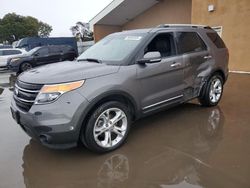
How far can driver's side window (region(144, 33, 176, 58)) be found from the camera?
433 centimetres

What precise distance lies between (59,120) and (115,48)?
5.92ft

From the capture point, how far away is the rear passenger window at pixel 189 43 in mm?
4762

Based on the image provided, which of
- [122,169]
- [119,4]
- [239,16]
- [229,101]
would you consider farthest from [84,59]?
[119,4]

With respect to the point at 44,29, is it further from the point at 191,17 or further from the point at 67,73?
the point at 67,73

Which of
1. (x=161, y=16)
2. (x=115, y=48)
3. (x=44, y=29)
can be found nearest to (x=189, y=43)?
(x=115, y=48)

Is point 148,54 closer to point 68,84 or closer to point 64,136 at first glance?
point 68,84

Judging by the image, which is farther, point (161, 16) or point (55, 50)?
point (55, 50)

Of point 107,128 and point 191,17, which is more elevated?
point 191,17

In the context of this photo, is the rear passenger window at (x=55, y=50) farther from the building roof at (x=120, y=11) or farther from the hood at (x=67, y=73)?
the hood at (x=67, y=73)

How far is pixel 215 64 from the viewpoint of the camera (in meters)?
5.42

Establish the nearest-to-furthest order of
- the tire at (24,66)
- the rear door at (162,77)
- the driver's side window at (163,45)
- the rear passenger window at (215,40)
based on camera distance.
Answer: the rear door at (162,77) → the driver's side window at (163,45) → the rear passenger window at (215,40) → the tire at (24,66)

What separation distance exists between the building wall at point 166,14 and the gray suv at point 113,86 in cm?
1084

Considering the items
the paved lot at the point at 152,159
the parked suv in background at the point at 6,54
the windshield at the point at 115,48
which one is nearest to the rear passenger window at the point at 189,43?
the windshield at the point at 115,48

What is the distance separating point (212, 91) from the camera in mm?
5555
